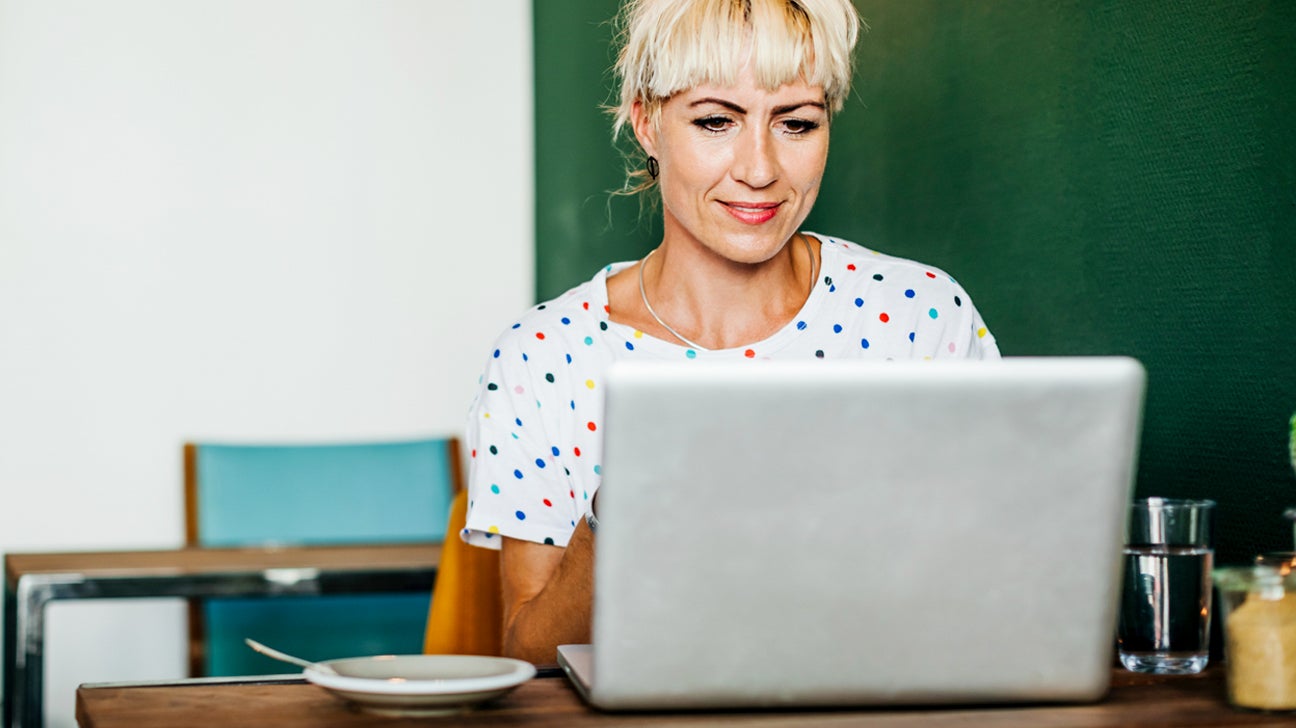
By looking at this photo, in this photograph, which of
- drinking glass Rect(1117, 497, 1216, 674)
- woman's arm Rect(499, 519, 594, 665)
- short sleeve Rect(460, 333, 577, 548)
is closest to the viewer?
drinking glass Rect(1117, 497, 1216, 674)

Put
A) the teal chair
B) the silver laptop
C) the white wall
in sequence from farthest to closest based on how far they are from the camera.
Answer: the white wall < the teal chair < the silver laptop

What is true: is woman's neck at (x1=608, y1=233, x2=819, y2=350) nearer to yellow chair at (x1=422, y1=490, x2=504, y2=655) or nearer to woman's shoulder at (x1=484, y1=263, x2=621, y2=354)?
woman's shoulder at (x1=484, y1=263, x2=621, y2=354)

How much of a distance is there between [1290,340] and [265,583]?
1409 mm

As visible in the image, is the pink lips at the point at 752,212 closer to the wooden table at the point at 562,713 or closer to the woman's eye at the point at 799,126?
the woman's eye at the point at 799,126

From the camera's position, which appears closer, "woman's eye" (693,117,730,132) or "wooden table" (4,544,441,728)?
"woman's eye" (693,117,730,132)

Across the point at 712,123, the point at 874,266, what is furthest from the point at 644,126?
the point at 874,266

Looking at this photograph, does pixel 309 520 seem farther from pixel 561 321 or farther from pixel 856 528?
pixel 856 528

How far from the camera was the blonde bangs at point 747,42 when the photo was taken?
57.6 inches

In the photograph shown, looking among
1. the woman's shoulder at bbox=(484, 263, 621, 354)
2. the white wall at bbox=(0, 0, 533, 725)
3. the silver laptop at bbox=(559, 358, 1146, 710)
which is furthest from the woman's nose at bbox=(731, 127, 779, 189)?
the white wall at bbox=(0, 0, 533, 725)

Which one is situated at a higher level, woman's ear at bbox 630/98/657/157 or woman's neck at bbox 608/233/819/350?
woman's ear at bbox 630/98/657/157

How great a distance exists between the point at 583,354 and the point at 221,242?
1838 millimetres

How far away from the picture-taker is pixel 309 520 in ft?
9.86

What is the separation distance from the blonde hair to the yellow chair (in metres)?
0.56

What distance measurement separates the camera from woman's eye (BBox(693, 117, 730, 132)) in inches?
59.7
